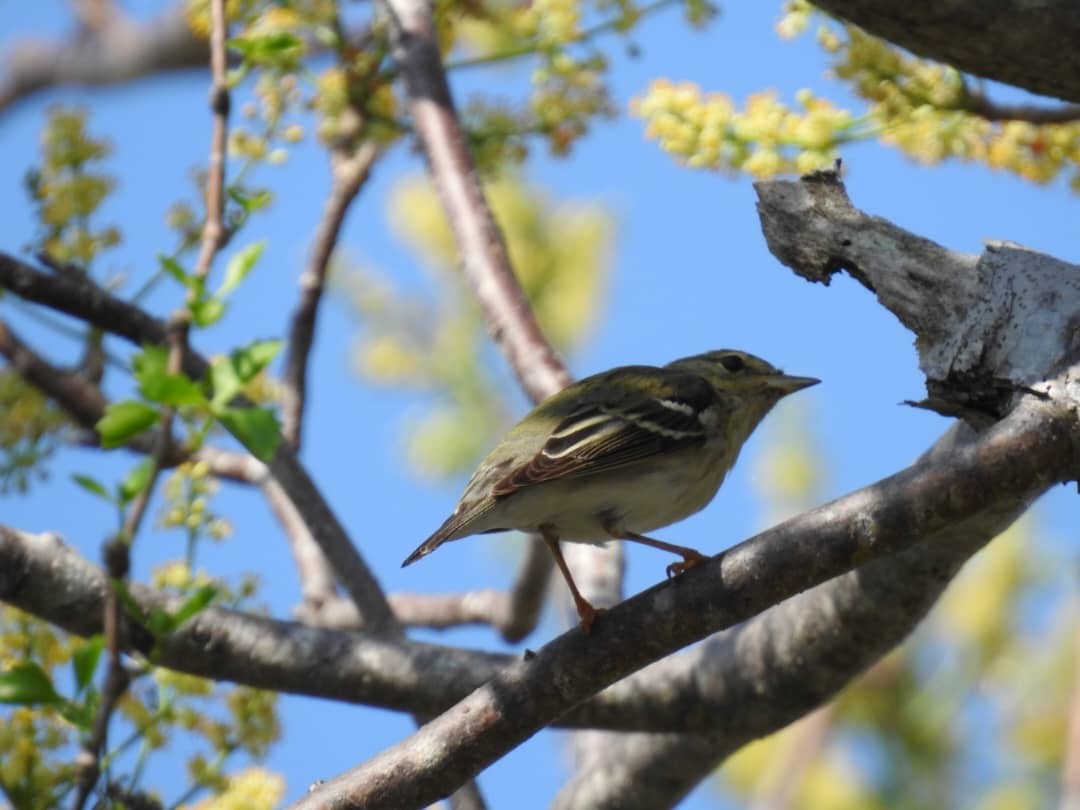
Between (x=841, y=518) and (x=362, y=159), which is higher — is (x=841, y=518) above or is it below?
below

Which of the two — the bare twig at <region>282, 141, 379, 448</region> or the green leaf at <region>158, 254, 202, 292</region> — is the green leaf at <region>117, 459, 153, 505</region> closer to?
the green leaf at <region>158, 254, 202, 292</region>

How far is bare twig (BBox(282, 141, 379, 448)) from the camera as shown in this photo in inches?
221

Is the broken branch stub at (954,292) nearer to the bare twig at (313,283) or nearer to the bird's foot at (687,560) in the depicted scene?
the bird's foot at (687,560)

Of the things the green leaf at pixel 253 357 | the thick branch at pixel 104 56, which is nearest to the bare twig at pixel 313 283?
the green leaf at pixel 253 357

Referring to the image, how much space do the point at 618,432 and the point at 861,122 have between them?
113cm

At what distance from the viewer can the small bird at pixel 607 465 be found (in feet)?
13.3

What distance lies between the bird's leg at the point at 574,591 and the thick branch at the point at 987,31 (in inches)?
53.4

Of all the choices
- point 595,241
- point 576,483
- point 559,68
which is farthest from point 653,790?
point 595,241

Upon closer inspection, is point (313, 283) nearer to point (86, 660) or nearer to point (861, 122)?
point (861, 122)

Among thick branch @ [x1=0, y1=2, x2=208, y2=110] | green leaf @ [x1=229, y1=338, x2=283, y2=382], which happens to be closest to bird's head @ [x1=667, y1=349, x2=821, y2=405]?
green leaf @ [x1=229, y1=338, x2=283, y2=382]

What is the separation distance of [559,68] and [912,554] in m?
2.22

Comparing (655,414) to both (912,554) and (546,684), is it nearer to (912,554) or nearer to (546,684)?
(912,554)

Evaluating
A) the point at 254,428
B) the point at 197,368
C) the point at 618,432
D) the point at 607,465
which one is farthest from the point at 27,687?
the point at 618,432

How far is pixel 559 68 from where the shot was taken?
5.09 meters
